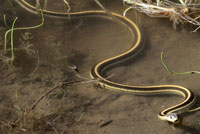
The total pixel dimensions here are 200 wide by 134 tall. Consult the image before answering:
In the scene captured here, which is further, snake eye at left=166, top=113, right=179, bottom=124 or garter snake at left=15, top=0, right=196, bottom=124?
garter snake at left=15, top=0, right=196, bottom=124

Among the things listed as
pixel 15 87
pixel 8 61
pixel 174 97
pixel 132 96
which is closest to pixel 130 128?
pixel 132 96

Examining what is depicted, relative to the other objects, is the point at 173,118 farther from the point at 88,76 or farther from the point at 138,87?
the point at 88,76

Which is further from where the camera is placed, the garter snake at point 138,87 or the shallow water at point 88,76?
the garter snake at point 138,87

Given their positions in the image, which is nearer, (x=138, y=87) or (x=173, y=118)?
(x=173, y=118)

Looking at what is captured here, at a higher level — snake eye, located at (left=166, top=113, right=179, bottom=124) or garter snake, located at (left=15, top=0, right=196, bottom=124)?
garter snake, located at (left=15, top=0, right=196, bottom=124)

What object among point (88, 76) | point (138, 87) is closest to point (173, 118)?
point (138, 87)

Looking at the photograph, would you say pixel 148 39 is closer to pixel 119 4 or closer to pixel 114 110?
pixel 119 4

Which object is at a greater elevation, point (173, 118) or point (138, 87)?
point (138, 87)

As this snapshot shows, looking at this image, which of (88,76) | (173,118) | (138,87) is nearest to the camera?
(173,118)
